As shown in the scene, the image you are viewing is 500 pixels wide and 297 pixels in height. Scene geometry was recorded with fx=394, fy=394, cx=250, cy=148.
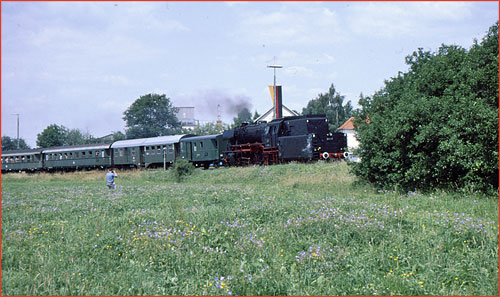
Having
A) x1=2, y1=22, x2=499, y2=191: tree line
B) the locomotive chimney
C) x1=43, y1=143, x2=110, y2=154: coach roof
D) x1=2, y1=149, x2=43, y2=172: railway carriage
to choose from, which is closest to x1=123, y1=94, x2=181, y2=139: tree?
x1=2, y1=149, x2=43, y2=172: railway carriage

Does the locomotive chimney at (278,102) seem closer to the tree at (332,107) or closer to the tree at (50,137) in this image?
the tree at (332,107)

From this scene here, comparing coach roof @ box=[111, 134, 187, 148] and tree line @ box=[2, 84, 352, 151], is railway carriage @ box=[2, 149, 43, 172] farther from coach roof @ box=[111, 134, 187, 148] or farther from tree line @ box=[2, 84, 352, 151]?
tree line @ box=[2, 84, 352, 151]

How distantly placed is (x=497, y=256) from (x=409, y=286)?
79.4 inches

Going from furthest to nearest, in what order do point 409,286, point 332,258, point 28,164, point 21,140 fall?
point 21,140
point 28,164
point 332,258
point 409,286

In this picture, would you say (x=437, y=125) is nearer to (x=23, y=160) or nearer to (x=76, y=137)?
(x=23, y=160)

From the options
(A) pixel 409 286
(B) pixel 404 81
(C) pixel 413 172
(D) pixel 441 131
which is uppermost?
(B) pixel 404 81

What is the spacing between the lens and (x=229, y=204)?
12211 millimetres

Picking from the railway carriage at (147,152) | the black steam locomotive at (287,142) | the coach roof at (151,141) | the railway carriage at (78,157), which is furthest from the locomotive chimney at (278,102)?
the railway carriage at (78,157)

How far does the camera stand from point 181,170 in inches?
1225

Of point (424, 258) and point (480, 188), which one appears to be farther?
point (480, 188)

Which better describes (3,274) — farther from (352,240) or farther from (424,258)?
(424,258)

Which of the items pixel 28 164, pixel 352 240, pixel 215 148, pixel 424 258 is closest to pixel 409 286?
pixel 424 258

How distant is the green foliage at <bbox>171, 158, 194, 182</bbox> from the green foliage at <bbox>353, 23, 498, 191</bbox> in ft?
54.7

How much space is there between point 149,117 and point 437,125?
227ft
